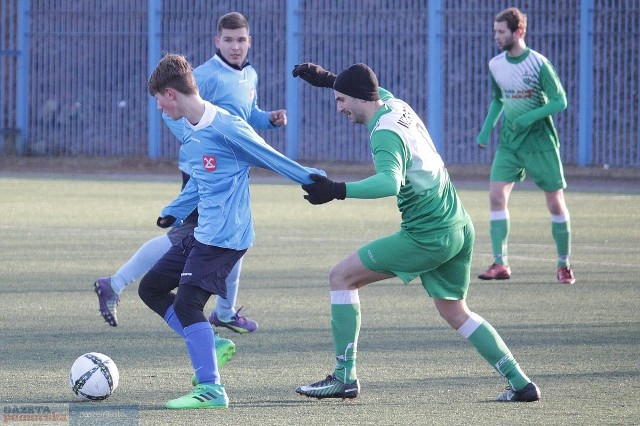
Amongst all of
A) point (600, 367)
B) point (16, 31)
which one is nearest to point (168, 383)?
point (600, 367)

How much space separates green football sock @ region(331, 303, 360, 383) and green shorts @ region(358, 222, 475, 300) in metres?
0.25

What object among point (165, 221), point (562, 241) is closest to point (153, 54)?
point (562, 241)

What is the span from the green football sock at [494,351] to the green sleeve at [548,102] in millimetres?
4835

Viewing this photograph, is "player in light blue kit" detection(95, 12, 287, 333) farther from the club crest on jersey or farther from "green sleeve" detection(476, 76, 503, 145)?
"green sleeve" detection(476, 76, 503, 145)

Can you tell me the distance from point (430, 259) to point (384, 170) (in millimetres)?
620

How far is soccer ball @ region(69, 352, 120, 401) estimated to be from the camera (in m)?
6.22

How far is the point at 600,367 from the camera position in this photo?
7.16 metres

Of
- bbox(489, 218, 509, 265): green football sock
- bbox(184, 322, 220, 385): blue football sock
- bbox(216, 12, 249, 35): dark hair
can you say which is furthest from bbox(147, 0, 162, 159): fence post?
bbox(184, 322, 220, 385): blue football sock

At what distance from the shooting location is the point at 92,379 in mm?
6219

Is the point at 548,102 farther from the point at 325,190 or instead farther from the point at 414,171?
the point at 325,190

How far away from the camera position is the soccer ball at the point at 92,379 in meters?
6.22

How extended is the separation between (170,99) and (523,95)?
5.49m

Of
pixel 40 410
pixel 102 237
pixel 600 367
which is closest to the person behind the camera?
pixel 40 410

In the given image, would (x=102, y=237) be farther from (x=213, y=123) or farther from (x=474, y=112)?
(x=474, y=112)
